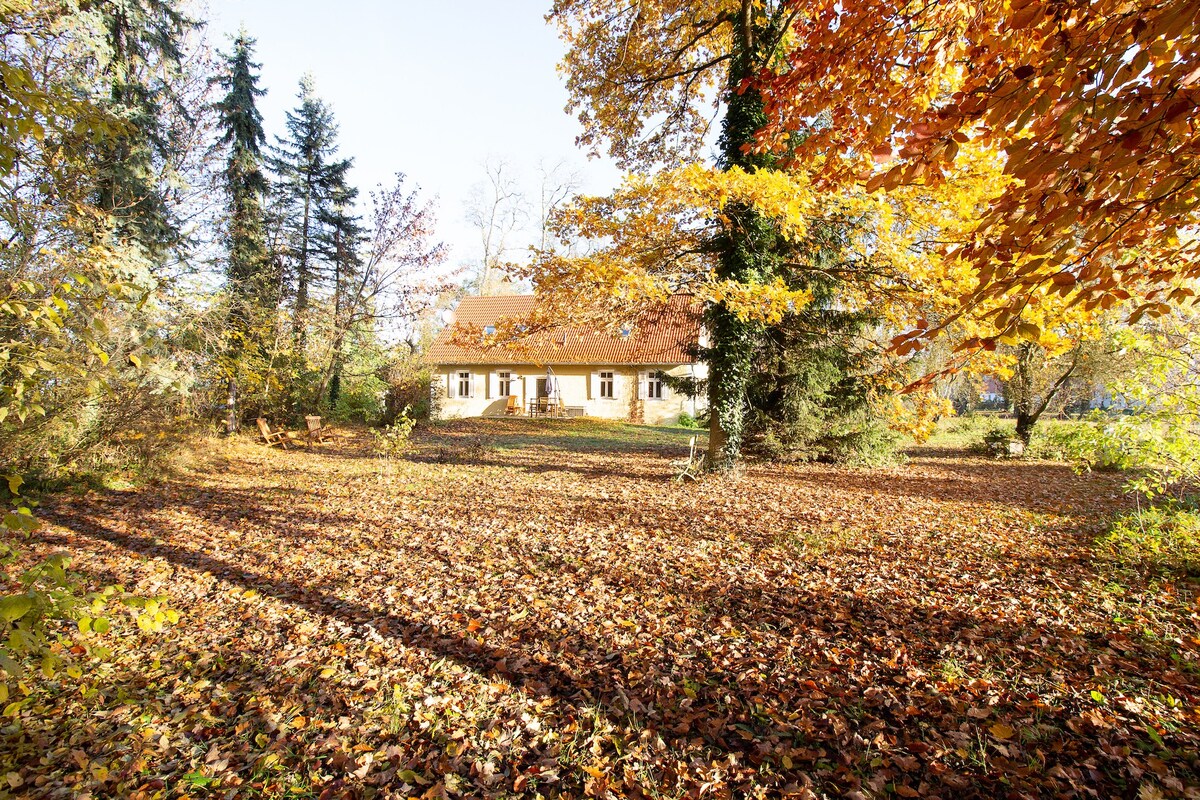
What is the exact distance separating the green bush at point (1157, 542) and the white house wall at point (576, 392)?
18.5 metres

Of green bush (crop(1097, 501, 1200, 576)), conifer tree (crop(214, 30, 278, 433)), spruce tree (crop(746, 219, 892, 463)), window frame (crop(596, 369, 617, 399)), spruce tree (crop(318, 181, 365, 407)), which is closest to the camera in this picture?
green bush (crop(1097, 501, 1200, 576))

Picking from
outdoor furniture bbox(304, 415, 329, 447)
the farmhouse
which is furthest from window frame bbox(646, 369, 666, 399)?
outdoor furniture bbox(304, 415, 329, 447)

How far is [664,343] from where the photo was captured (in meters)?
25.5

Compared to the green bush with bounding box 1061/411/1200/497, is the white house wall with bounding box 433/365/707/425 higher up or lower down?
higher up

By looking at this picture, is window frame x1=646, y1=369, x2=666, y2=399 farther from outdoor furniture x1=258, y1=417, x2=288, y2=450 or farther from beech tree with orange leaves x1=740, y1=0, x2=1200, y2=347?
beech tree with orange leaves x1=740, y1=0, x2=1200, y2=347

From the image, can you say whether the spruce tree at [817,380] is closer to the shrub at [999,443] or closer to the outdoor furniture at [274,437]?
the shrub at [999,443]

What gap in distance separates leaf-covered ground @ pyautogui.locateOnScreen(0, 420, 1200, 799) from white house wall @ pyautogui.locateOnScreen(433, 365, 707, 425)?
17.9 m

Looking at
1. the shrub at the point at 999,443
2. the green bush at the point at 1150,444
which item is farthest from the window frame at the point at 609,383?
the green bush at the point at 1150,444

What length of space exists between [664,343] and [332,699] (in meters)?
22.9

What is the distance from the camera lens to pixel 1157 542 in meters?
5.34

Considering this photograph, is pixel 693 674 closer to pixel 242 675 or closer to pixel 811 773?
pixel 811 773

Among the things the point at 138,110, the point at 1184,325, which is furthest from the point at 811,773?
the point at 138,110

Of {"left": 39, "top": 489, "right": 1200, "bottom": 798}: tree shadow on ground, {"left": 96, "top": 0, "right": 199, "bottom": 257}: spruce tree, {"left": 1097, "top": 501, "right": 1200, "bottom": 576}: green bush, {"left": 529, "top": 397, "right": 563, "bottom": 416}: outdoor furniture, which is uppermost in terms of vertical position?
{"left": 96, "top": 0, "right": 199, "bottom": 257}: spruce tree

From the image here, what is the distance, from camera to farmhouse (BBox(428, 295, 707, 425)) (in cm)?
2536
